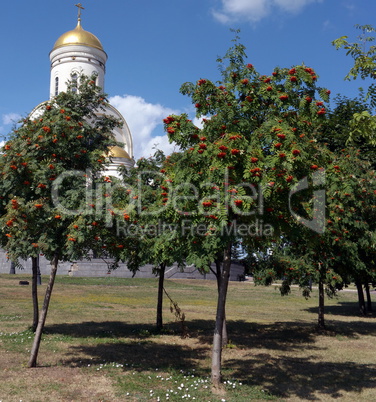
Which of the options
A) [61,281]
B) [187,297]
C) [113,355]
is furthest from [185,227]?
[61,281]

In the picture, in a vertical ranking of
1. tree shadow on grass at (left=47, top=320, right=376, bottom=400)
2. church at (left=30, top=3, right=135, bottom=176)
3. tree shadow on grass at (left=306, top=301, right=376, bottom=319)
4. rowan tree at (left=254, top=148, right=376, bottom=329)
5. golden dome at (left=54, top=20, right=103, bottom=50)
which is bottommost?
tree shadow on grass at (left=306, top=301, right=376, bottom=319)

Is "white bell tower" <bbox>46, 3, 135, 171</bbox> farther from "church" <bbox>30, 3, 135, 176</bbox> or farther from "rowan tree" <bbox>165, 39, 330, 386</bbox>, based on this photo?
"rowan tree" <bbox>165, 39, 330, 386</bbox>

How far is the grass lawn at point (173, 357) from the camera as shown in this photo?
30.0 ft

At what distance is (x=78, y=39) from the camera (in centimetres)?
5644

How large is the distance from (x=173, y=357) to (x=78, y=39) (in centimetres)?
5259

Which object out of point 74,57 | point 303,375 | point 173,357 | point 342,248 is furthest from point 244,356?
point 74,57

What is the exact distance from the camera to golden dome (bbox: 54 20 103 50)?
5619 centimetres

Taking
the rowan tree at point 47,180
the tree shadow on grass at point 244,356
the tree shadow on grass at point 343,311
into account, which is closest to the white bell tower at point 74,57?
the tree shadow on grass at point 343,311

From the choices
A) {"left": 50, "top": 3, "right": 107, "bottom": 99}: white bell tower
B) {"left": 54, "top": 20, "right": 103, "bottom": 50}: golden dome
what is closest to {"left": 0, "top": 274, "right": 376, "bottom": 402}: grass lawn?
{"left": 50, "top": 3, "right": 107, "bottom": 99}: white bell tower

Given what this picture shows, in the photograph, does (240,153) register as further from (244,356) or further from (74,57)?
(74,57)

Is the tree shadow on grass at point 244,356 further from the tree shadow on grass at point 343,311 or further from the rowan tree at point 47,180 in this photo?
the tree shadow on grass at point 343,311

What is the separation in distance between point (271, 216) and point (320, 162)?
1457 millimetres

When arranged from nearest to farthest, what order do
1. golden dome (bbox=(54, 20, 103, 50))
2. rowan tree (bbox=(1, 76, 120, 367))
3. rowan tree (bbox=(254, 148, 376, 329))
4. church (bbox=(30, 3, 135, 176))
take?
1. rowan tree (bbox=(1, 76, 120, 367))
2. rowan tree (bbox=(254, 148, 376, 329))
3. church (bbox=(30, 3, 135, 176))
4. golden dome (bbox=(54, 20, 103, 50))

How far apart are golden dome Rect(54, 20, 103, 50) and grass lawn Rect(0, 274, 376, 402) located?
4077 centimetres
